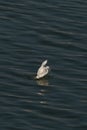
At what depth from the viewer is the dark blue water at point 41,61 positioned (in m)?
48.4

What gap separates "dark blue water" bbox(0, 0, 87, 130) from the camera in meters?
48.4

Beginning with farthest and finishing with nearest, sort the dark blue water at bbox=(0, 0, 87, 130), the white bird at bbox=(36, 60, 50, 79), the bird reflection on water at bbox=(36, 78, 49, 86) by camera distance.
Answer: the bird reflection on water at bbox=(36, 78, 49, 86) < the white bird at bbox=(36, 60, 50, 79) < the dark blue water at bbox=(0, 0, 87, 130)

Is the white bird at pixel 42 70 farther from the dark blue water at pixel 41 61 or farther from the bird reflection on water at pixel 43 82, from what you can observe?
the dark blue water at pixel 41 61

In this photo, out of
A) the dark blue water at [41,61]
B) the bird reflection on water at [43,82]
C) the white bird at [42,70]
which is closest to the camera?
the dark blue water at [41,61]

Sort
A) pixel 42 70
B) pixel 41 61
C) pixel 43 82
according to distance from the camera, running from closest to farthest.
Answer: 1. pixel 42 70
2. pixel 43 82
3. pixel 41 61

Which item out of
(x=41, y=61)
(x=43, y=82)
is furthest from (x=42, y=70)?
(x=41, y=61)

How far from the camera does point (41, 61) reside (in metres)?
55.5

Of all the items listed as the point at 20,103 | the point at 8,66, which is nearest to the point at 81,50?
the point at 8,66

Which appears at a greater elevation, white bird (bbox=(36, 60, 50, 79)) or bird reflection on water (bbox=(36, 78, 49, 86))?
white bird (bbox=(36, 60, 50, 79))

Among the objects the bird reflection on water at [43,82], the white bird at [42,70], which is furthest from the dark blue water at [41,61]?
the white bird at [42,70]

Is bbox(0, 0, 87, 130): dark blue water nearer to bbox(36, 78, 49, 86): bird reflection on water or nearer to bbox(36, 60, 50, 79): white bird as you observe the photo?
bbox(36, 78, 49, 86): bird reflection on water

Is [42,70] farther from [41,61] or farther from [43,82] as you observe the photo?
[41,61]

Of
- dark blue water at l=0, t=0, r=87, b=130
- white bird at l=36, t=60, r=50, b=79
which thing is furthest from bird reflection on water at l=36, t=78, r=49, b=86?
white bird at l=36, t=60, r=50, b=79

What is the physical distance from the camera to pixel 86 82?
175ft
